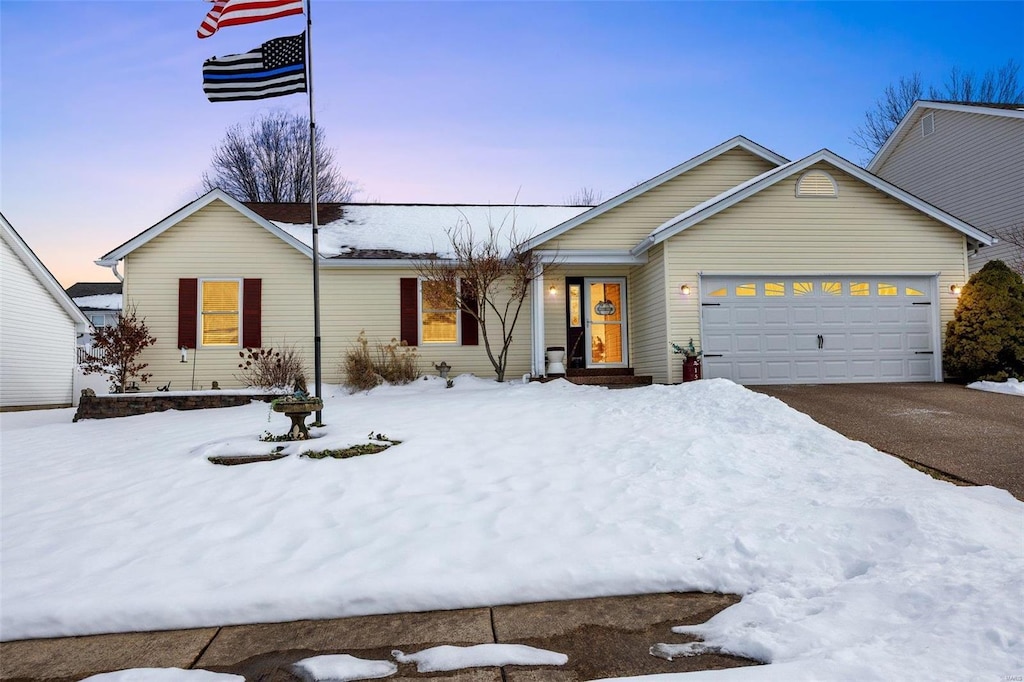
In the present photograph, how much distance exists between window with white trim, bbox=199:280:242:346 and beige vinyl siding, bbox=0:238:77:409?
8.14 meters

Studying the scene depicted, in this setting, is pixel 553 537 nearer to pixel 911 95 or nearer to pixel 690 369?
pixel 690 369

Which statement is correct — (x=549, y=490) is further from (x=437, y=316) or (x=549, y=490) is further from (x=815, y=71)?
(x=815, y=71)

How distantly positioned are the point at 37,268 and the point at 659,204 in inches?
722

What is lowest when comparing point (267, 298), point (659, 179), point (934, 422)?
point (934, 422)

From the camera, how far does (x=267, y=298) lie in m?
13.7

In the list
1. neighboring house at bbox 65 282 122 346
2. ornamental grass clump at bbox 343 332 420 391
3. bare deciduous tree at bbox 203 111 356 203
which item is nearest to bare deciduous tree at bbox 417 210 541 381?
ornamental grass clump at bbox 343 332 420 391

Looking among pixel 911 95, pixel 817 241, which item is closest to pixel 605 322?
pixel 817 241

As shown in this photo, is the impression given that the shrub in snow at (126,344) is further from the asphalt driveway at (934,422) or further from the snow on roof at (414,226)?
the asphalt driveway at (934,422)

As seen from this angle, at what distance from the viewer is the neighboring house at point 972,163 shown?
15.3 m

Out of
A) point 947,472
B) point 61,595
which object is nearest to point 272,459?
point 61,595

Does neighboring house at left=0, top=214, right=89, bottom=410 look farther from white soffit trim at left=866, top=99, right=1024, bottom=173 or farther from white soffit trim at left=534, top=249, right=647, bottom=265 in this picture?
white soffit trim at left=866, top=99, right=1024, bottom=173

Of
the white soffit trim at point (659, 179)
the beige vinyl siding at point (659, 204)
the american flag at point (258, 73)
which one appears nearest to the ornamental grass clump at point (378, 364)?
the white soffit trim at point (659, 179)

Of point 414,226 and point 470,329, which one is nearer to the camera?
point 470,329

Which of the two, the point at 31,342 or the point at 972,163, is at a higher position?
the point at 972,163
